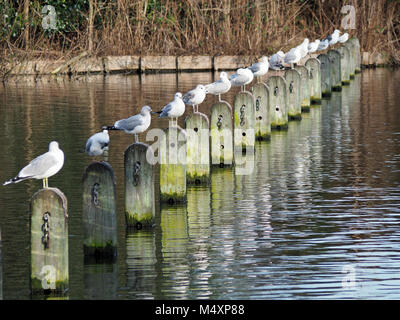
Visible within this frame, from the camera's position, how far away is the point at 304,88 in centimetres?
2219

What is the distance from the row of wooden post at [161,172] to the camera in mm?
8922

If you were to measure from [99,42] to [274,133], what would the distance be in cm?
1338

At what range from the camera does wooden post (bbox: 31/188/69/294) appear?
8.88m

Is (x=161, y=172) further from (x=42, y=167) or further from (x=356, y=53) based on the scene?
(x=356, y=53)

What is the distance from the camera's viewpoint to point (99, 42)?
3141 cm

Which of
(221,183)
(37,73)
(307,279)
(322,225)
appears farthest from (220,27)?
(307,279)

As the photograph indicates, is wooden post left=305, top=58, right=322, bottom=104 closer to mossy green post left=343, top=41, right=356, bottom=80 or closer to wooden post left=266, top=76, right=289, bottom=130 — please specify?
wooden post left=266, top=76, right=289, bottom=130

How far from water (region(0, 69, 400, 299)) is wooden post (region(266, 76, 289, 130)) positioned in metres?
0.32

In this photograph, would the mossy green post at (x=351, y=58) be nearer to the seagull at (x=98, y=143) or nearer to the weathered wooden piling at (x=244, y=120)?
the weathered wooden piling at (x=244, y=120)

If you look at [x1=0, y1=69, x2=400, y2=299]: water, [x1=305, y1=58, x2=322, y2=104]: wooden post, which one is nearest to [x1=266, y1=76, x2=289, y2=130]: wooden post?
[x1=0, y1=69, x2=400, y2=299]: water

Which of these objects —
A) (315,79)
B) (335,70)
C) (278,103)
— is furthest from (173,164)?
(335,70)

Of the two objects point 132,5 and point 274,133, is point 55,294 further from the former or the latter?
point 132,5

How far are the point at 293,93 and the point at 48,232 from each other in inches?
487
